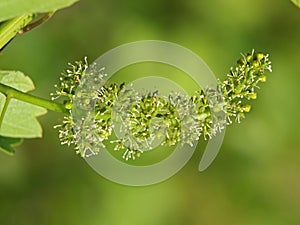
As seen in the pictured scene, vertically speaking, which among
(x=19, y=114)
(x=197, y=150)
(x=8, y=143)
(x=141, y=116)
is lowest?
(x=8, y=143)

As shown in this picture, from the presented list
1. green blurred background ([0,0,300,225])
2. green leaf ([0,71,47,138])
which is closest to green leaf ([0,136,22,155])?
green leaf ([0,71,47,138])

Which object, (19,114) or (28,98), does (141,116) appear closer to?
(28,98)

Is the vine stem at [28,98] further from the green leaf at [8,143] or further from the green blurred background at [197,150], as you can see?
the green blurred background at [197,150]

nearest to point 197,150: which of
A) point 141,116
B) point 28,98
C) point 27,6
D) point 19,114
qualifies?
point 19,114

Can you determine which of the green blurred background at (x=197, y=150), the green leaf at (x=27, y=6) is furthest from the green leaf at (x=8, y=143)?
the green blurred background at (x=197, y=150)

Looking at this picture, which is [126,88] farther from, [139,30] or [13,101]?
[139,30]

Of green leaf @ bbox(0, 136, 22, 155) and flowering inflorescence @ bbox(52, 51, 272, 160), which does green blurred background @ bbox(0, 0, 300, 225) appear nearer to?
green leaf @ bbox(0, 136, 22, 155)
